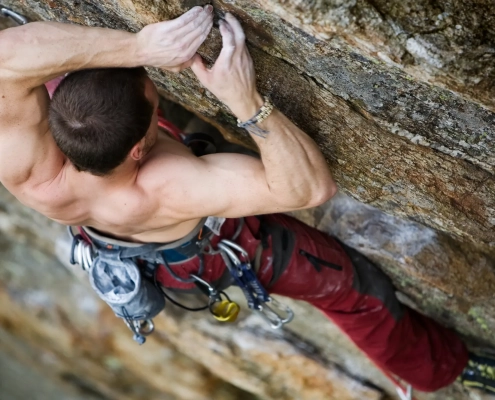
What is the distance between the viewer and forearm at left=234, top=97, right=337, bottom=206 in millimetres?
1760

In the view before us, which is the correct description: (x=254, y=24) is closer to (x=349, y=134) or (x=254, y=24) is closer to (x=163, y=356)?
(x=349, y=134)

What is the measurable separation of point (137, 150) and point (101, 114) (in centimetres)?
21

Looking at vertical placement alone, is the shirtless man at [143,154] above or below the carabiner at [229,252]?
above

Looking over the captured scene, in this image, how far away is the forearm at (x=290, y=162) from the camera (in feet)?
5.77

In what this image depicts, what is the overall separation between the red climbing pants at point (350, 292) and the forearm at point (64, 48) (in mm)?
1098

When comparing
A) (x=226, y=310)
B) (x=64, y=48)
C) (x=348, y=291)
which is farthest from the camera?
(x=348, y=291)

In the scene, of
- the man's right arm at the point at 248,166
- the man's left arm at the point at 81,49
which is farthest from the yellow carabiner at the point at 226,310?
the man's left arm at the point at 81,49

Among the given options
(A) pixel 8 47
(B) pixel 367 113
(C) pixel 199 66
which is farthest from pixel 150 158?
(B) pixel 367 113

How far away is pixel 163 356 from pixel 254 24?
3298 millimetres

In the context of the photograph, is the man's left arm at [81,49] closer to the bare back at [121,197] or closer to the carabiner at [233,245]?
the bare back at [121,197]

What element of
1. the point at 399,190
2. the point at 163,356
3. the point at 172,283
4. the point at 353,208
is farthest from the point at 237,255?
the point at 163,356

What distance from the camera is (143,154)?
1952mm

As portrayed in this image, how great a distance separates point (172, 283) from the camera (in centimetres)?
267

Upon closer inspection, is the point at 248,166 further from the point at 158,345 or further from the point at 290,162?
the point at 158,345
